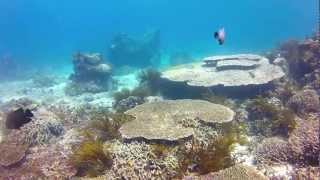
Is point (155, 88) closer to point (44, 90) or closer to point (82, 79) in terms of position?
point (82, 79)

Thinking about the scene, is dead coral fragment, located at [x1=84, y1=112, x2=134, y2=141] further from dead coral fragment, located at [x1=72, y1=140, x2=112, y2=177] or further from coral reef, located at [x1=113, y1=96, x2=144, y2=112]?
coral reef, located at [x1=113, y1=96, x2=144, y2=112]

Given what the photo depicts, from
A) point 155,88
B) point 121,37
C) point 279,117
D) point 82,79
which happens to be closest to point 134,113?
point 279,117

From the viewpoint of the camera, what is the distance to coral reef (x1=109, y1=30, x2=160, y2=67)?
100 feet

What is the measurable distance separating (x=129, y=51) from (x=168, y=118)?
22042 millimetres

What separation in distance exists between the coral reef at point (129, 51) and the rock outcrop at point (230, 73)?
14.9 metres

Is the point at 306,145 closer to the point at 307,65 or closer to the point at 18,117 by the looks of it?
the point at 18,117

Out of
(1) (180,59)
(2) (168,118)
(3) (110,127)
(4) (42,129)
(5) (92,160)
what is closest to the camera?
(5) (92,160)

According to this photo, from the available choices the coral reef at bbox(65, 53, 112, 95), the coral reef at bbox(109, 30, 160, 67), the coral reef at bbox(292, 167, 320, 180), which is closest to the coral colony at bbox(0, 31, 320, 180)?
the coral reef at bbox(292, 167, 320, 180)

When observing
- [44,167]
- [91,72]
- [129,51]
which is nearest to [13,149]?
[44,167]

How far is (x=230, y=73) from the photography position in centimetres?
1402

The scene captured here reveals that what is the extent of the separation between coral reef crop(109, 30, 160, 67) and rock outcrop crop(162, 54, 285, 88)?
14935mm

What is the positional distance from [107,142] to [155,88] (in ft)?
25.9

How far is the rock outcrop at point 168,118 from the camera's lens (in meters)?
8.12

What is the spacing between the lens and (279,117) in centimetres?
1008
